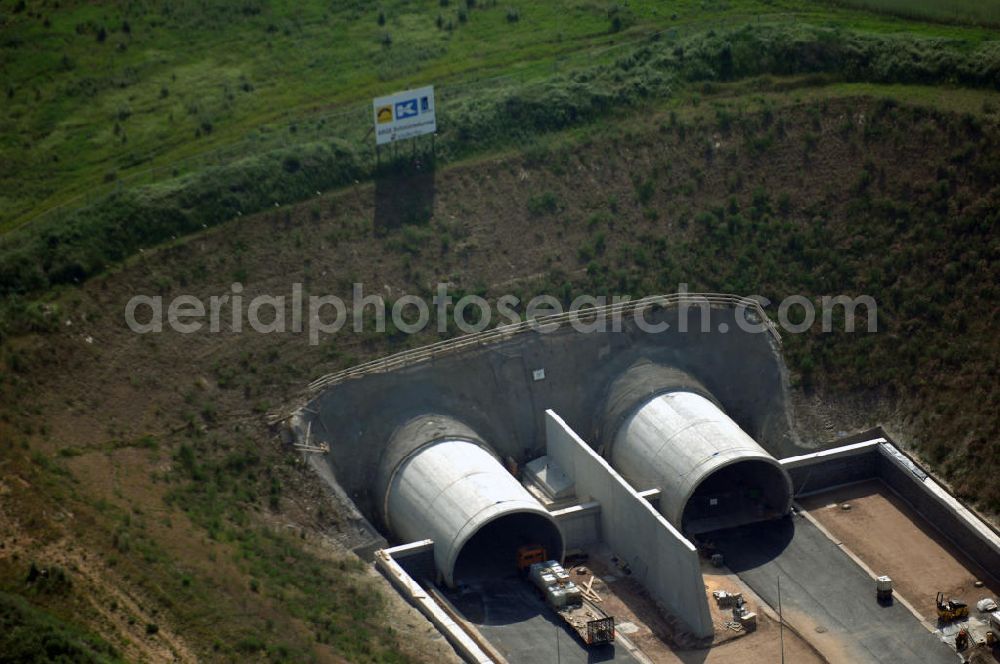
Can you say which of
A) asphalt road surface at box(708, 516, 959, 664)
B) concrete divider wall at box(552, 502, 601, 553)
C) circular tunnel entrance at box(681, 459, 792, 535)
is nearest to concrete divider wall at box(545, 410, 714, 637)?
concrete divider wall at box(552, 502, 601, 553)

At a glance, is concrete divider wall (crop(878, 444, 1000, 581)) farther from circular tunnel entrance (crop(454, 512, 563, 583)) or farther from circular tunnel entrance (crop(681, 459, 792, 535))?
circular tunnel entrance (crop(454, 512, 563, 583))

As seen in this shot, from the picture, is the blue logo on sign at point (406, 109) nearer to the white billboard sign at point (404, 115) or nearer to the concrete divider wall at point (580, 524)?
the white billboard sign at point (404, 115)

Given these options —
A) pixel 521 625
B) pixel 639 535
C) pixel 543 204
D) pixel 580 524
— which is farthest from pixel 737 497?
pixel 543 204

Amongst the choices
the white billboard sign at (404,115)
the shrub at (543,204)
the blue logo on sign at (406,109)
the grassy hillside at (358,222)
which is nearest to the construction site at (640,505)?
the grassy hillside at (358,222)

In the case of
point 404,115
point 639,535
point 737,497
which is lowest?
point 737,497

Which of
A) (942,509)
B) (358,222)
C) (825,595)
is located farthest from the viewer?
(358,222)

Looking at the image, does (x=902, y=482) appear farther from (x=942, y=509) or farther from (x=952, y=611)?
(x=952, y=611)
